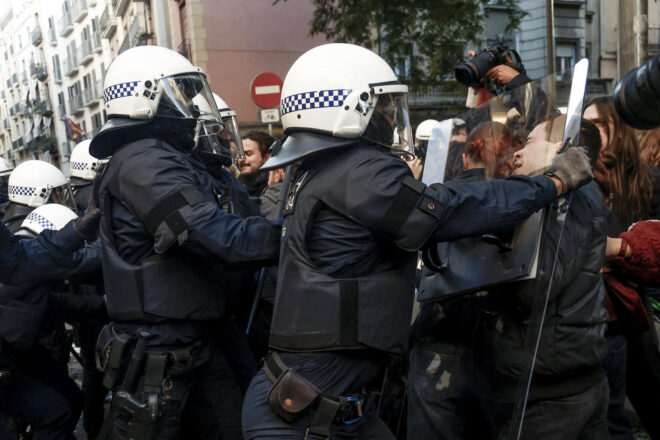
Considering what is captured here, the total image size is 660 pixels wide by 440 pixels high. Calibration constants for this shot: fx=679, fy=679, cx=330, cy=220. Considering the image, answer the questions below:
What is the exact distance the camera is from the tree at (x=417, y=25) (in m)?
11.3

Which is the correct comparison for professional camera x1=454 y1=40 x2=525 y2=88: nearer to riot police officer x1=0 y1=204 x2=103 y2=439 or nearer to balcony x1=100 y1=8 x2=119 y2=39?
riot police officer x1=0 y1=204 x2=103 y2=439

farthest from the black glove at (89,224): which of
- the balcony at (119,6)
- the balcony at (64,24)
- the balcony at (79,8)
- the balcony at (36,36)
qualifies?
the balcony at (64,24)

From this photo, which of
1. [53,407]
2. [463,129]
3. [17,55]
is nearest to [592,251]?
[463,129]

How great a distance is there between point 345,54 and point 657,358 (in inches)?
78.1

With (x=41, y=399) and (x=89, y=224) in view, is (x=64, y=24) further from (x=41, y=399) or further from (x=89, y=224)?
(x=89, y=224)

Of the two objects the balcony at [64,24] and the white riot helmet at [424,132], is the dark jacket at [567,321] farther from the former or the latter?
the balcony at [64,24]

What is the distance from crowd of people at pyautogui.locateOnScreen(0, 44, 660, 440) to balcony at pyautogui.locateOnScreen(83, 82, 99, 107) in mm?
17917

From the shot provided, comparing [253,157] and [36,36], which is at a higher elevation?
[36,36]

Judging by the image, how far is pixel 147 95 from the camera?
292 cm

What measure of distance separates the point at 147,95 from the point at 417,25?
9852mm

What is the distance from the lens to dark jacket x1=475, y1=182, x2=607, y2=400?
2100 millimetres

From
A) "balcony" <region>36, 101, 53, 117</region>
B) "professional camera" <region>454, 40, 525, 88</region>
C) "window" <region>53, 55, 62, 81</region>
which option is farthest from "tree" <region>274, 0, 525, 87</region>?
"balcony" <region>36, 101, 53, 117</region>

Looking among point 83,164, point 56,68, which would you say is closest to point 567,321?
point 83,164

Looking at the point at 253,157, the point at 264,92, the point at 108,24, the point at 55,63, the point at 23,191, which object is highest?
the point at 108,24
